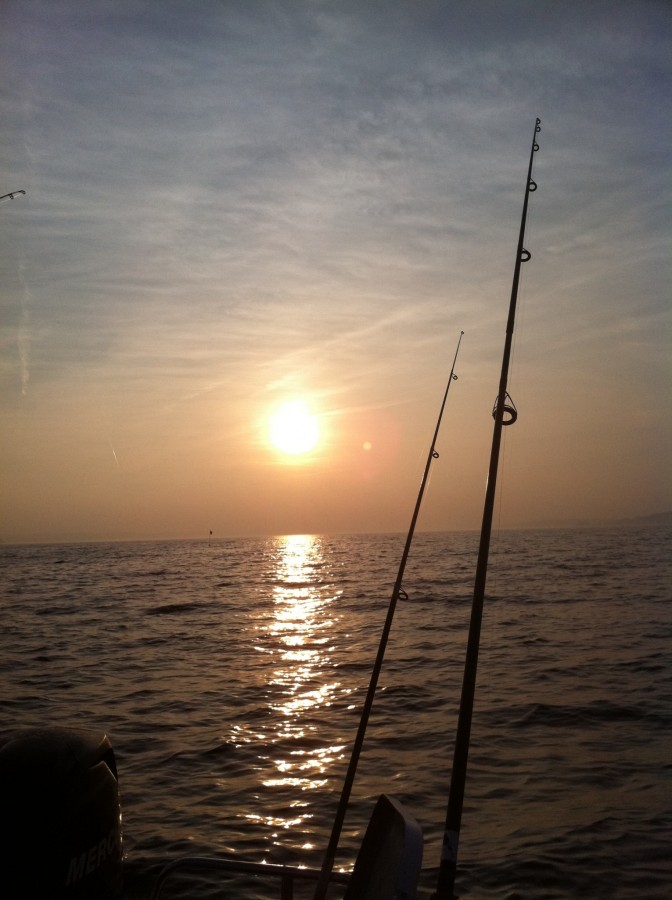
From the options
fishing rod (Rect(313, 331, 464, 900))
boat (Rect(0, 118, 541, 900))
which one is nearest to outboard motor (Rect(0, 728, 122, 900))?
boat (Rect(0, 118, 541, 900))

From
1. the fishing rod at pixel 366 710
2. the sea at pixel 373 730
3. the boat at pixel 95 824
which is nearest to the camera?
the boat at pixel 95 824

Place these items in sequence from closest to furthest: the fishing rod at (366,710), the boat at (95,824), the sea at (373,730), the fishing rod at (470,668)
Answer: the fishing rod at (470,668)
the boat at (95,824)
the fishing rod at (366,710)
the sea at (373,730)

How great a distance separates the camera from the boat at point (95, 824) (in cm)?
292

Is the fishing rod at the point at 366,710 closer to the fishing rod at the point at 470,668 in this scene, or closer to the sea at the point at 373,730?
the fishing rod at the point at 470,668

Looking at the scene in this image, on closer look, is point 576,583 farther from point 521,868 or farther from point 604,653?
point 521,868

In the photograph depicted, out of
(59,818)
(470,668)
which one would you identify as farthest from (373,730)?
(470,668)

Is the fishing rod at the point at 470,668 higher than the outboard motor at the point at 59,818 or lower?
higher

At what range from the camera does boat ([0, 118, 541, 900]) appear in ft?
9.57

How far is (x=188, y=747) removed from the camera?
31.8 feet

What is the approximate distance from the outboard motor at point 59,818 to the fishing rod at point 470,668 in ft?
6.70

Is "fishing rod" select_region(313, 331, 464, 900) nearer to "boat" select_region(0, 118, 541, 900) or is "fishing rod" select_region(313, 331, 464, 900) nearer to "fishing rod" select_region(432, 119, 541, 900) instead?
"boat" select_region(0, 118, 541, 900)

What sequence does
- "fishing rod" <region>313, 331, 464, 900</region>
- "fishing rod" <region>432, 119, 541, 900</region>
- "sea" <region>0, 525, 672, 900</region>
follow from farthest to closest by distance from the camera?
"sea" <region>0, 525, 672, 900</region>
"fishing rod" <region>313, 331, 464, 900</region>
"fishing rod" <region>432, 119, 541, 900</region>

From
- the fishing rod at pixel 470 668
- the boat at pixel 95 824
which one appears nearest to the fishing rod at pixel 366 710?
the boat at pixel 95 824

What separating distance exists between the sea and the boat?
2502mm
